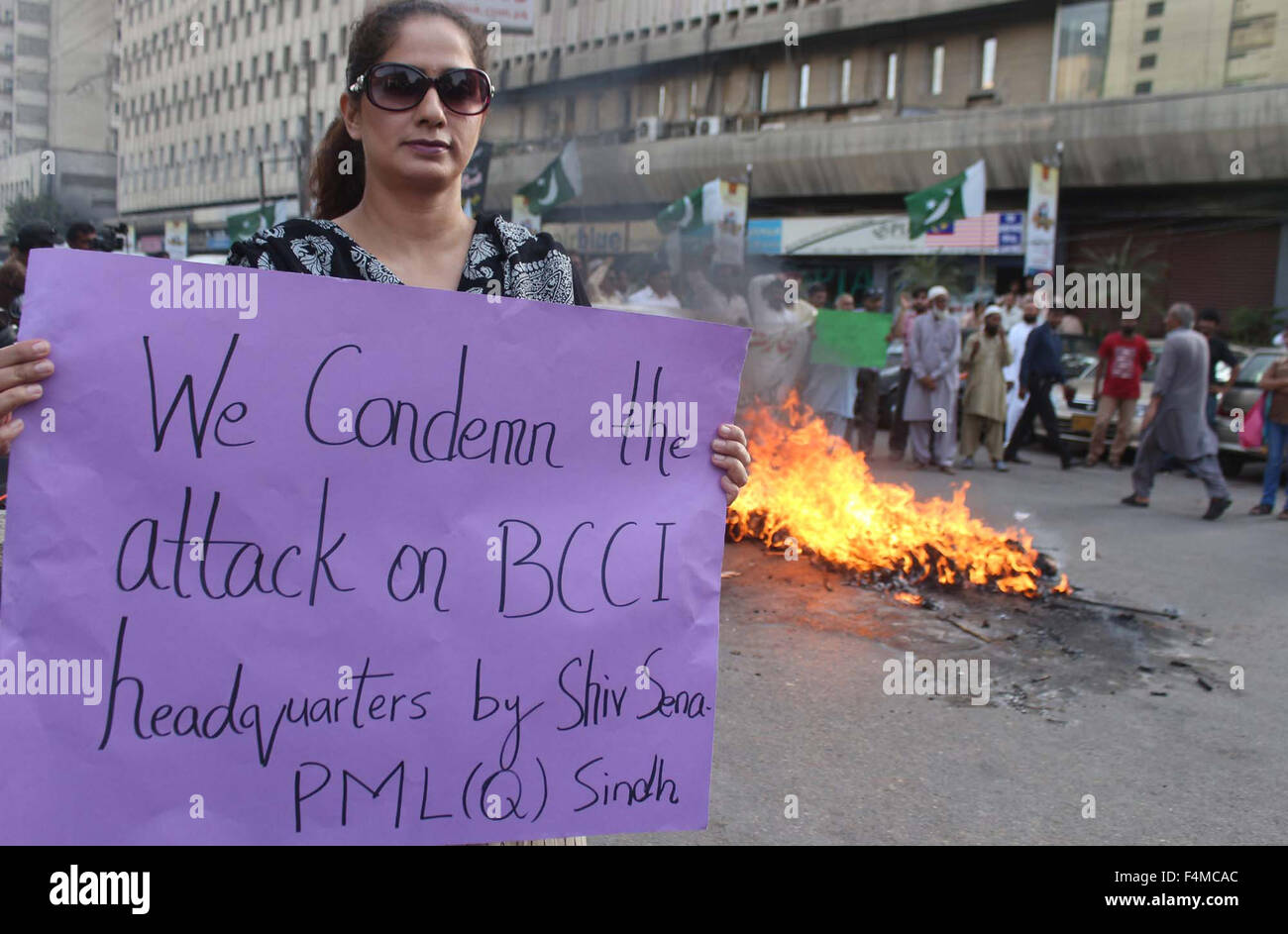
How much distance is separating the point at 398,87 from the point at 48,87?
107 ft

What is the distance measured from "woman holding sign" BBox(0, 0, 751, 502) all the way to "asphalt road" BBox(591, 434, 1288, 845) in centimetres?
216

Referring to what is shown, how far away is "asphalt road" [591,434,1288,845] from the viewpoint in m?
3.79

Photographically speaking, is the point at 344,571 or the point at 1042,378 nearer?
the point at 344,571

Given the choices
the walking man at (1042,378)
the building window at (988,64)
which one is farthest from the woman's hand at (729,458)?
the building window at (988,64)

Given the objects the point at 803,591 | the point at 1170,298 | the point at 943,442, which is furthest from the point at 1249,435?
the point at 1170,298

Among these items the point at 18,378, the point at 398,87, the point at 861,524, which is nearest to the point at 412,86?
the point at 398,87

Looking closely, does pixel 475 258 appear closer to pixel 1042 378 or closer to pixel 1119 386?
pixel 1042 378

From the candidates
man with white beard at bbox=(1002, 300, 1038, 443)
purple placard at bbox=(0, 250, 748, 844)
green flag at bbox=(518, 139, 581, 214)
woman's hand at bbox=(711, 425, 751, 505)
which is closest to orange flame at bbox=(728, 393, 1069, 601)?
woman's hand at bbox=(711, 425, 751, 505)

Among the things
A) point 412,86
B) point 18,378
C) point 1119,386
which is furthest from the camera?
point 1119,386

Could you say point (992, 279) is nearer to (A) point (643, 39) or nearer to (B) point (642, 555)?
(A) point (643, 39)

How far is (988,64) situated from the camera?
101ft

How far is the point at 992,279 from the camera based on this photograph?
29250 mm

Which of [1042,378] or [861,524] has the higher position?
[1042,378]

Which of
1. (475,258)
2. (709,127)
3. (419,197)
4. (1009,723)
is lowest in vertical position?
(1009,723)
